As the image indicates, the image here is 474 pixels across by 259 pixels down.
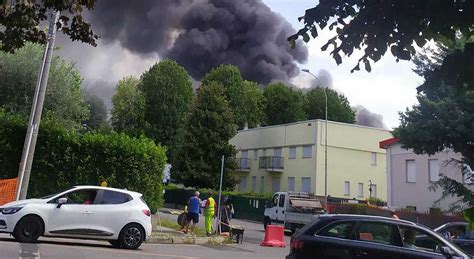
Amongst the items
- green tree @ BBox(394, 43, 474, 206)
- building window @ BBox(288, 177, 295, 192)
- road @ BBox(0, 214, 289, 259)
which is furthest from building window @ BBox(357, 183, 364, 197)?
road @ BBox(0, 214, 289, 259)

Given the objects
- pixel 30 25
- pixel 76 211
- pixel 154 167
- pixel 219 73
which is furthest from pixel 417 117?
pixel 219 73

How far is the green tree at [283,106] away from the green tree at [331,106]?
1.82m

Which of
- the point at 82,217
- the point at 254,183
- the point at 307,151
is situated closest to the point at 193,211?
the point at 82,217

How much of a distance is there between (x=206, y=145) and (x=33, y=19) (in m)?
47.6

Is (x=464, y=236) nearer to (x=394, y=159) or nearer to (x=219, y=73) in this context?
(x=394, y=159)

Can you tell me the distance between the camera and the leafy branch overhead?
4.18 metres

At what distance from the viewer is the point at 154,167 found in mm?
20734

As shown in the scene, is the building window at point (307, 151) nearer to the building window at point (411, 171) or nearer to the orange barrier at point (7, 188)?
the building window at point (411, 171)

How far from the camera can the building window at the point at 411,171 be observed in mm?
35181

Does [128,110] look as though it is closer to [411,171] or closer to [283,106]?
[283,106]

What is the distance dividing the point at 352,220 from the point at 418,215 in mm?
20577

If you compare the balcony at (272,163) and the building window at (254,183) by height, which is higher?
the balcony at (272,163)

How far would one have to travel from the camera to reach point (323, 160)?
50.9 metres

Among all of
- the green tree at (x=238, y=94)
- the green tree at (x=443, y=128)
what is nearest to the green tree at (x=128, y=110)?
the green tree at (x=238, y=94)
